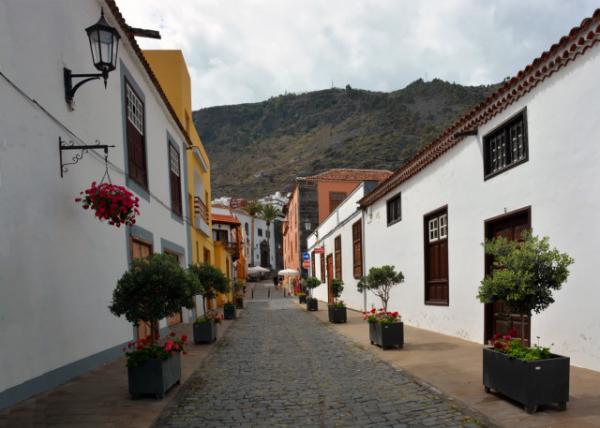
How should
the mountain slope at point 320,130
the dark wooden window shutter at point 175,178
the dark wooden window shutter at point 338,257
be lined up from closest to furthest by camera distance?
the dark wooden window shutter at point 175,178 → the dark wooden window shutter at point 338,257 → the mountain slope at point 320,130

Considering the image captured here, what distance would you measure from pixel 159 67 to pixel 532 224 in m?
13.1

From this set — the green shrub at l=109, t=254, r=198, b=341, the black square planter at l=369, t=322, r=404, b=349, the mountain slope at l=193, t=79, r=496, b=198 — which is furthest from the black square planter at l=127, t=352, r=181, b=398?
the mountain slope at l=193, t=79, r=496, b=198

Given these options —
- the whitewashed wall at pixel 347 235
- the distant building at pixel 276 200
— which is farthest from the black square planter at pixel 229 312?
the distant building at pixel 276 200

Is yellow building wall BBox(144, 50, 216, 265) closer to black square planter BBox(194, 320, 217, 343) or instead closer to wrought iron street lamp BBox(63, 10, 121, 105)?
black square planter BBox(194, 320, 217, 343)

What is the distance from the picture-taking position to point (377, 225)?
16.1m

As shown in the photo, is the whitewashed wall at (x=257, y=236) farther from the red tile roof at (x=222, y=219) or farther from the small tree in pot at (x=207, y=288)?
the small tree in pot at (x=207, y=288)

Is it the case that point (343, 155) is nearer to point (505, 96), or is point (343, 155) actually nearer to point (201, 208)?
point (201, 208)

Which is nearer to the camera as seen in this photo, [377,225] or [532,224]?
[532,224]

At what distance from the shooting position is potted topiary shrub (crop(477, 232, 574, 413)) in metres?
4.56

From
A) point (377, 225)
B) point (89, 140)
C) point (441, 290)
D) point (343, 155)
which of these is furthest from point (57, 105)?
point (343, 155)

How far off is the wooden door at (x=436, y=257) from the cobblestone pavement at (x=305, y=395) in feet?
10.1

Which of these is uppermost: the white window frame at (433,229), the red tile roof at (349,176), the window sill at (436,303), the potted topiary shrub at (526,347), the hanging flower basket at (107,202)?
the red tile roof at (349,176)

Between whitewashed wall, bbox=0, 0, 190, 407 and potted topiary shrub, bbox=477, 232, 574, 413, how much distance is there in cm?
512

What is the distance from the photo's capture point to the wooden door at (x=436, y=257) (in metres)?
11.0
